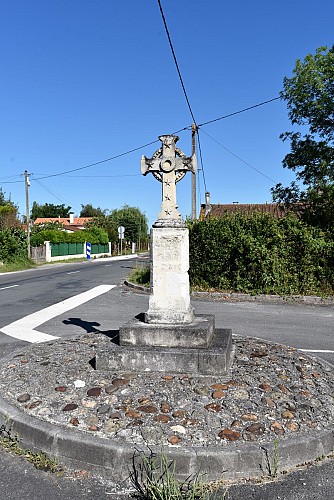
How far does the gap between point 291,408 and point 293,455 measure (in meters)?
0.61

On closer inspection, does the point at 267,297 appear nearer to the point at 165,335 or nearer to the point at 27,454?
the point at 165,335

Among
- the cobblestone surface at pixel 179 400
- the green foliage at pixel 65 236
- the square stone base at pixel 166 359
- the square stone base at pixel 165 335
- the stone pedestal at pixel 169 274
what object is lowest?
the cobblestone surface at pixel 179 400

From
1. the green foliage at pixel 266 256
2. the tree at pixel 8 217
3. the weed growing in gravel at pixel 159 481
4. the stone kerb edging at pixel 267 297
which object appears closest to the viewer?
the weed growing in gravel at pixel 159 481

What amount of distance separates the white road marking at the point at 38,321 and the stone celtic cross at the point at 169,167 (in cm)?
322

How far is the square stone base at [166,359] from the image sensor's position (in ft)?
13.9

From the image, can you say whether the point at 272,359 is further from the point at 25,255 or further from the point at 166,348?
the point at 25,255

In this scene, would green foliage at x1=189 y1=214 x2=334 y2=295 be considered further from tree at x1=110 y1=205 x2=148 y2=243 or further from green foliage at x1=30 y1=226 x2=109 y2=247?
tree at x1=110 y1=205 x2=148 y2=243

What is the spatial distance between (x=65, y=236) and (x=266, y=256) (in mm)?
33743

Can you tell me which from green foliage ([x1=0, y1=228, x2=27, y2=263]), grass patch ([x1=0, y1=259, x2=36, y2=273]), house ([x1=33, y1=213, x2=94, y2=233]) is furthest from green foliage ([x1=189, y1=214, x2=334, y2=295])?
house ([x1=33, y1=213, x2=94, y2=233])

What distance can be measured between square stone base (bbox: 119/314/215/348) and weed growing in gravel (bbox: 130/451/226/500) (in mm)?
1680

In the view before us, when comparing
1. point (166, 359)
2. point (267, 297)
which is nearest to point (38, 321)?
point (166, 359)

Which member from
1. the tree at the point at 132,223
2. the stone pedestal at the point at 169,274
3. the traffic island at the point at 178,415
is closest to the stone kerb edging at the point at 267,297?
the traffic island at the point at 178,415

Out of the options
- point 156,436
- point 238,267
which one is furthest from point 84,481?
point 238,267

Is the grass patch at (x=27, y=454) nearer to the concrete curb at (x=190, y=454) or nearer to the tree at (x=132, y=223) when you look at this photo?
the concrete curb at (x=190, y=454)
